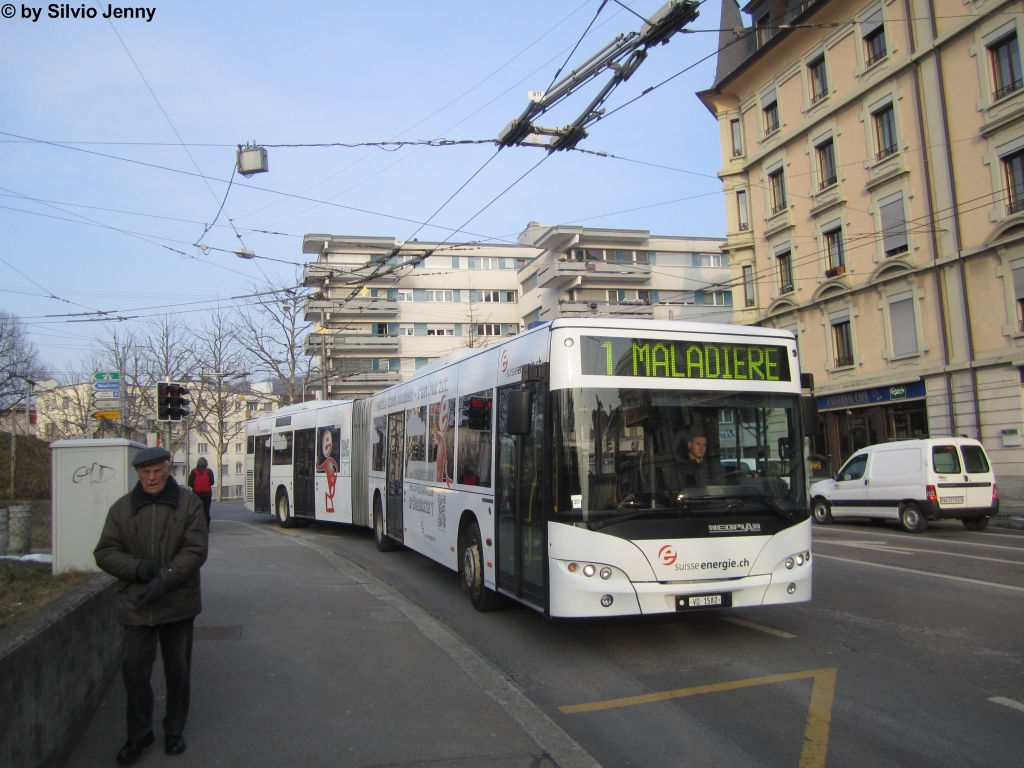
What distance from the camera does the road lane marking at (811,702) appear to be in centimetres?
477

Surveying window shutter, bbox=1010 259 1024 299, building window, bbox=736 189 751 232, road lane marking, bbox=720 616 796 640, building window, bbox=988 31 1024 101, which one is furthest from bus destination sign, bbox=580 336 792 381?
building window, bbox=736 189 751 232

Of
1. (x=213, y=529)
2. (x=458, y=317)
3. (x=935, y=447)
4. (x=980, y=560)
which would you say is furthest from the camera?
(x=458, y=317)

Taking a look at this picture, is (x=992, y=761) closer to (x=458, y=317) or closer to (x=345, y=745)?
(x=345, y=745)

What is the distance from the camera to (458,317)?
6825 centimetres

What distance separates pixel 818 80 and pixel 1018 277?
12.0 metres

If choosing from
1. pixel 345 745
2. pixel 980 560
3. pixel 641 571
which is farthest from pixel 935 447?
pixel 345 745

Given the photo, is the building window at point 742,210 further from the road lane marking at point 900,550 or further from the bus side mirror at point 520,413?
the bus side mirror at point 520,413

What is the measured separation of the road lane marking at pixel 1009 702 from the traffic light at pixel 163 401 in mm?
16979

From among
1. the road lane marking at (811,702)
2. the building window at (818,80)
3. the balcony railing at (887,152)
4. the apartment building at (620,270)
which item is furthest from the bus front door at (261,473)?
the apartment building at (620,270)

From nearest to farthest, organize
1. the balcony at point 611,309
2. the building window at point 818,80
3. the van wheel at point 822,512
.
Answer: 1. the van wheel at point 822,512
2. the building window at point 818,80
3. the balcony at point 611,309

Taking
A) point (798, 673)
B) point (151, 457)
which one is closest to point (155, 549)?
point (151, 457)

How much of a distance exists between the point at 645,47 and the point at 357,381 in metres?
54.6

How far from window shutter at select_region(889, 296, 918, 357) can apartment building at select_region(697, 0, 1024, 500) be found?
0.16ft

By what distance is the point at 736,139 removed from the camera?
3697 centimetres
